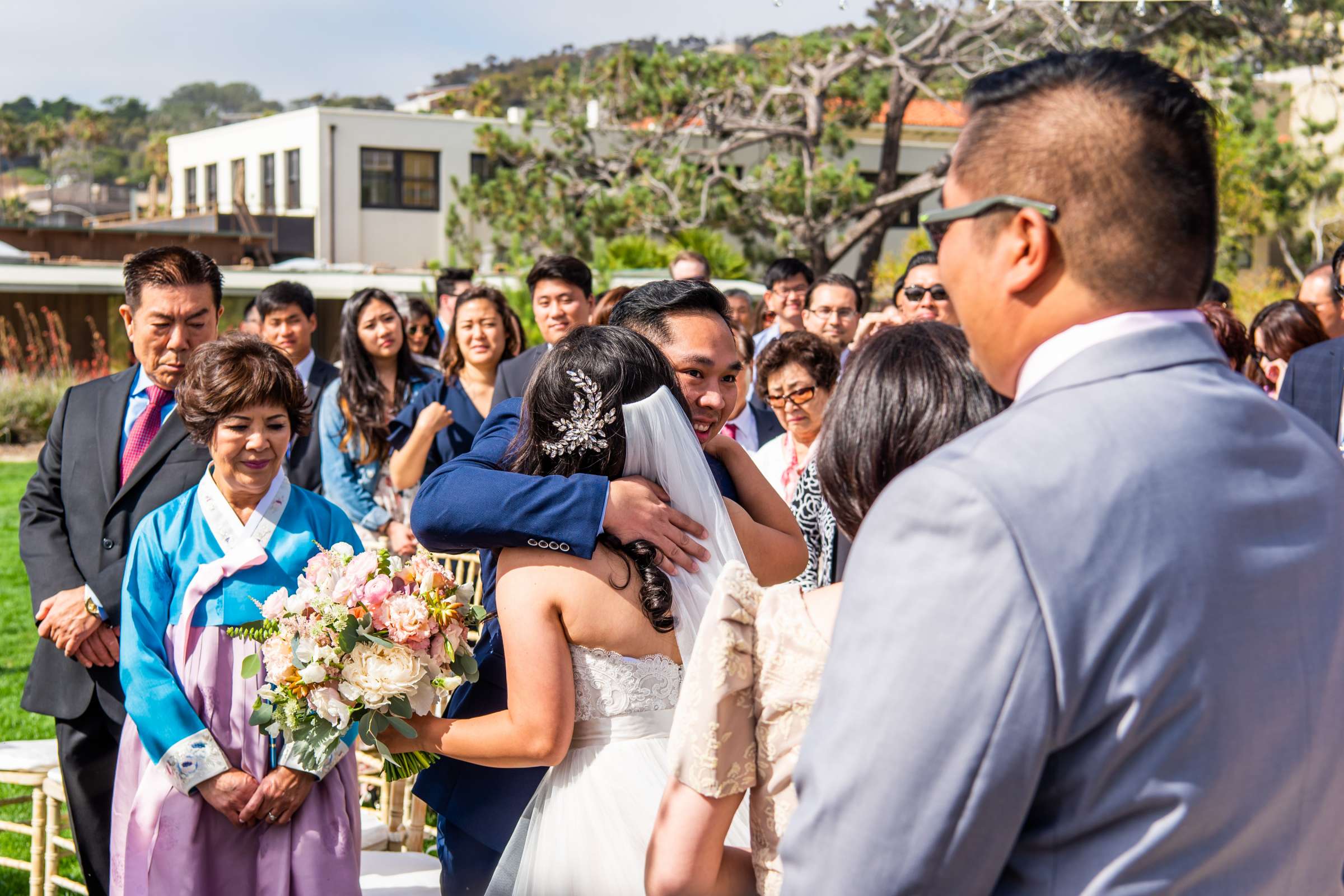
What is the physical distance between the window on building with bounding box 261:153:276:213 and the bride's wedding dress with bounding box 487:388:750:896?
144ft

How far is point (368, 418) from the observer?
261 inches

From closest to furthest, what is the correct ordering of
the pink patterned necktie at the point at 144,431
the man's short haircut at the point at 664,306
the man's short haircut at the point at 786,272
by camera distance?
the man's short haircut at the point at 664,306, the pink patterned necktie at the point at 144,431, the man's short haircut at the point at 786,272

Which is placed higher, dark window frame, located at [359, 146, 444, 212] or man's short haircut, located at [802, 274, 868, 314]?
dark window frame, located at [359, 146, 444, 212]

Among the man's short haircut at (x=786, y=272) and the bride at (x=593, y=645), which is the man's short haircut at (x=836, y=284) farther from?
the bride at (x=593, y=645)

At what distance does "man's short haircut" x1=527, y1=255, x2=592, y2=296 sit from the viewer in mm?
6254

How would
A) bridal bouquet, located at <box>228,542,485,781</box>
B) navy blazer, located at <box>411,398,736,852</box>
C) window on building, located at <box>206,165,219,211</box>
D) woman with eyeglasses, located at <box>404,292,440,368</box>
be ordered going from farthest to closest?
window on building, located at <box>206,165,219,211</box> < woman with eyeglasses, located at <box>404,292,440,368</box> < bridal bouquet, located at <box>228,542,485,781</box> < navy blazer, located at <box>411,398,736,852</box>

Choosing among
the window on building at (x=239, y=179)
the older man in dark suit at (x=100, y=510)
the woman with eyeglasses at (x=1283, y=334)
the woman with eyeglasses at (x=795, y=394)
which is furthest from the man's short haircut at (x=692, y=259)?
the window on building at (x=239, y=179)

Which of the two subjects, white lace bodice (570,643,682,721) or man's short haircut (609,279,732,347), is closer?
white lace bodice (570,643,682,721)

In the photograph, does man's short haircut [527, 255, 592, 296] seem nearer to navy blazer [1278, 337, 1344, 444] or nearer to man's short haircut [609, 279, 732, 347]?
man's short haircut [609, 279, 732, 347]

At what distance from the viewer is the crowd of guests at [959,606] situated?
4.05 feet

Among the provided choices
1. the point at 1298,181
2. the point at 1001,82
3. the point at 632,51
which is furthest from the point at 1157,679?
the point at 1298,181

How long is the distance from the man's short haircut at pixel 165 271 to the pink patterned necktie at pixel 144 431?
325mm

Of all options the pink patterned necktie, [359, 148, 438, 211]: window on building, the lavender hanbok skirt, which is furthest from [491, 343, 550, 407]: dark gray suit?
[359, 148, 438, 211]: window on building

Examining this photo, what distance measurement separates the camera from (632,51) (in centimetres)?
2391
